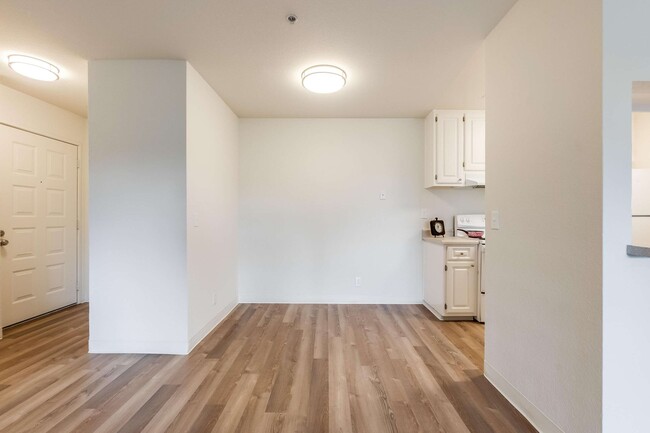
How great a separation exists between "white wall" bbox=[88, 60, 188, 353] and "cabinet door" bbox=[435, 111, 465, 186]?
2830 mm

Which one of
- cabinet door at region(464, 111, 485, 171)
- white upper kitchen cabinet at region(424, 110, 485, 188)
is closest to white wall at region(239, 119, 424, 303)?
white upper kitchen cabinet at region(424, 110, 485, 188)

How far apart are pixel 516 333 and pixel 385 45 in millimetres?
2188

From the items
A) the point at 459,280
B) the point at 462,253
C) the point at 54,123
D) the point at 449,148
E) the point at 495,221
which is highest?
the point at 54,123

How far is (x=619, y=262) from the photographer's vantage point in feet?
3.76

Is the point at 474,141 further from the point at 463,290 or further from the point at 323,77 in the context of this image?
the point at 323,77

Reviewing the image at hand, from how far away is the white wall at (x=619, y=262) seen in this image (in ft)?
3.76

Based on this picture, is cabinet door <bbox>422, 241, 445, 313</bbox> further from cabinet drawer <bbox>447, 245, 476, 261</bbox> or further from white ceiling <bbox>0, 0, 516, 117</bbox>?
A: white ceiling <bbox>0, 0, 516, 117</bbox>

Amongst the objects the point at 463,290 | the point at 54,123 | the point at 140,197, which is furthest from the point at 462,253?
the point at 54,123

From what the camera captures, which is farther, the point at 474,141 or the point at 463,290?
the point at 474,141

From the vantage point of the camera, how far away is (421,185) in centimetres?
376

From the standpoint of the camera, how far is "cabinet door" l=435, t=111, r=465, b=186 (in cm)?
344

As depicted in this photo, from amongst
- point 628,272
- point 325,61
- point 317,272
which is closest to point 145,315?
point 317,272

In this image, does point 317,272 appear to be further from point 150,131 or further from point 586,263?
point 586,263

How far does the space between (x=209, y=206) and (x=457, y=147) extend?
9.82ft
